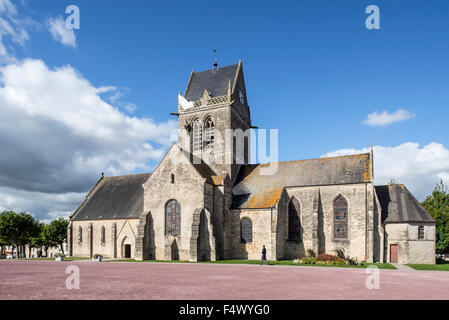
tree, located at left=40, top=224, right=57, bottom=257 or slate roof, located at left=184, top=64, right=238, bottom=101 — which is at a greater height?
slate roof, located at left=184, top=64, right=238, bottom=101

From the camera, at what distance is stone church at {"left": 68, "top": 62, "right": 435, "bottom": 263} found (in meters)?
30.4

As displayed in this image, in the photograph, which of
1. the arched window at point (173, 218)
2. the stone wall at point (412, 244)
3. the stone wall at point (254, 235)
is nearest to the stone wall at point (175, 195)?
the arched window at point (173, 218)

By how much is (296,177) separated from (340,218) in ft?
19.7

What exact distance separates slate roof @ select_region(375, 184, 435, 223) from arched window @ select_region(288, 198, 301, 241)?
8.05 metres

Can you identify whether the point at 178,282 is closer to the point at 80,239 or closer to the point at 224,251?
the point at 224,251

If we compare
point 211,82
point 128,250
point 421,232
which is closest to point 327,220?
point 421,232

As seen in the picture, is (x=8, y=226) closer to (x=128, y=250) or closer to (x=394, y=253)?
(x=128, y=250)

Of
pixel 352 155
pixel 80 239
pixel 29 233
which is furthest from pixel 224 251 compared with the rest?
pixel 29 233

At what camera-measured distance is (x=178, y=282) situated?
15023mm

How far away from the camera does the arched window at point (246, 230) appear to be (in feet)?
108

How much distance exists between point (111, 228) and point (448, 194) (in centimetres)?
4383

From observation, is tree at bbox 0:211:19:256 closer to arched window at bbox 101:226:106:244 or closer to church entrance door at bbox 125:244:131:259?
arched window at bbox 101:226:106:244

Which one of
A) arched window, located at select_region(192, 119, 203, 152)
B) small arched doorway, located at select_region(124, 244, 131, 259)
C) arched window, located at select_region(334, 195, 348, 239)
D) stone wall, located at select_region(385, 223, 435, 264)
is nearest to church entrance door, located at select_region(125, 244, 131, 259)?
small arched doorway, located at select_region(124, 244, 131, 259)

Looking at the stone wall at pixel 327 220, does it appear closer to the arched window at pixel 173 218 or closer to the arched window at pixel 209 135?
the arched window at pixel 173 218
